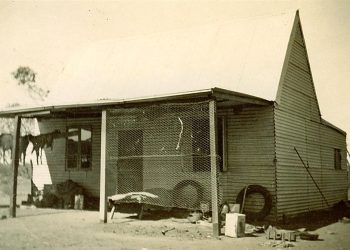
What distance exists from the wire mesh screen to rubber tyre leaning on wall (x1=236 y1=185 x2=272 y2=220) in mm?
1069

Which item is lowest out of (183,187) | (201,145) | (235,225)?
(235,225)

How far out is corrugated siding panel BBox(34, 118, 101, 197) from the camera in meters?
17.0

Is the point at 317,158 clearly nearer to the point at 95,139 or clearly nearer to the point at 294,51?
the point at 294,51

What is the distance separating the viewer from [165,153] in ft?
49.8

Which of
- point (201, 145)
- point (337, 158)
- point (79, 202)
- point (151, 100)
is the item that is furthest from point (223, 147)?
point (337, 158)

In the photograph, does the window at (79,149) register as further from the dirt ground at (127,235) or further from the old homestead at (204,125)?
the dirt ground at (127,235)

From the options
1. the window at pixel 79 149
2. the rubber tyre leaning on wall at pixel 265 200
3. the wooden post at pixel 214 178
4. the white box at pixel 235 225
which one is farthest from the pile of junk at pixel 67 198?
the white box at pixel 235 225

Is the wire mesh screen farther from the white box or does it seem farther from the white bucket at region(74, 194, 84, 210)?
the white box

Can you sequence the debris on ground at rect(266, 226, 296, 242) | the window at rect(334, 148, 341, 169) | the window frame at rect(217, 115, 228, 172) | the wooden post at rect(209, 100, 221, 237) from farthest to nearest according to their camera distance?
the window at rect(334, 148, 341, 169), the window frame at rect(217, 115, 228, 172), the wooden post at rect(209, 100, 221, 237), the debris on ground at rect(266, 226, 296, 242)

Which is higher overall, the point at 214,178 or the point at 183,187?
the point at 214,178

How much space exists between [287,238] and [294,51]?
8464 mm

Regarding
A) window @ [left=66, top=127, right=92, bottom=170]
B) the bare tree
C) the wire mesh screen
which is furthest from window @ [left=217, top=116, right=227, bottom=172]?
the bare tree

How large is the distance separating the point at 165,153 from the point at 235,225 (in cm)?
561

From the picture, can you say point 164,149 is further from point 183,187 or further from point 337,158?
point 337,158
